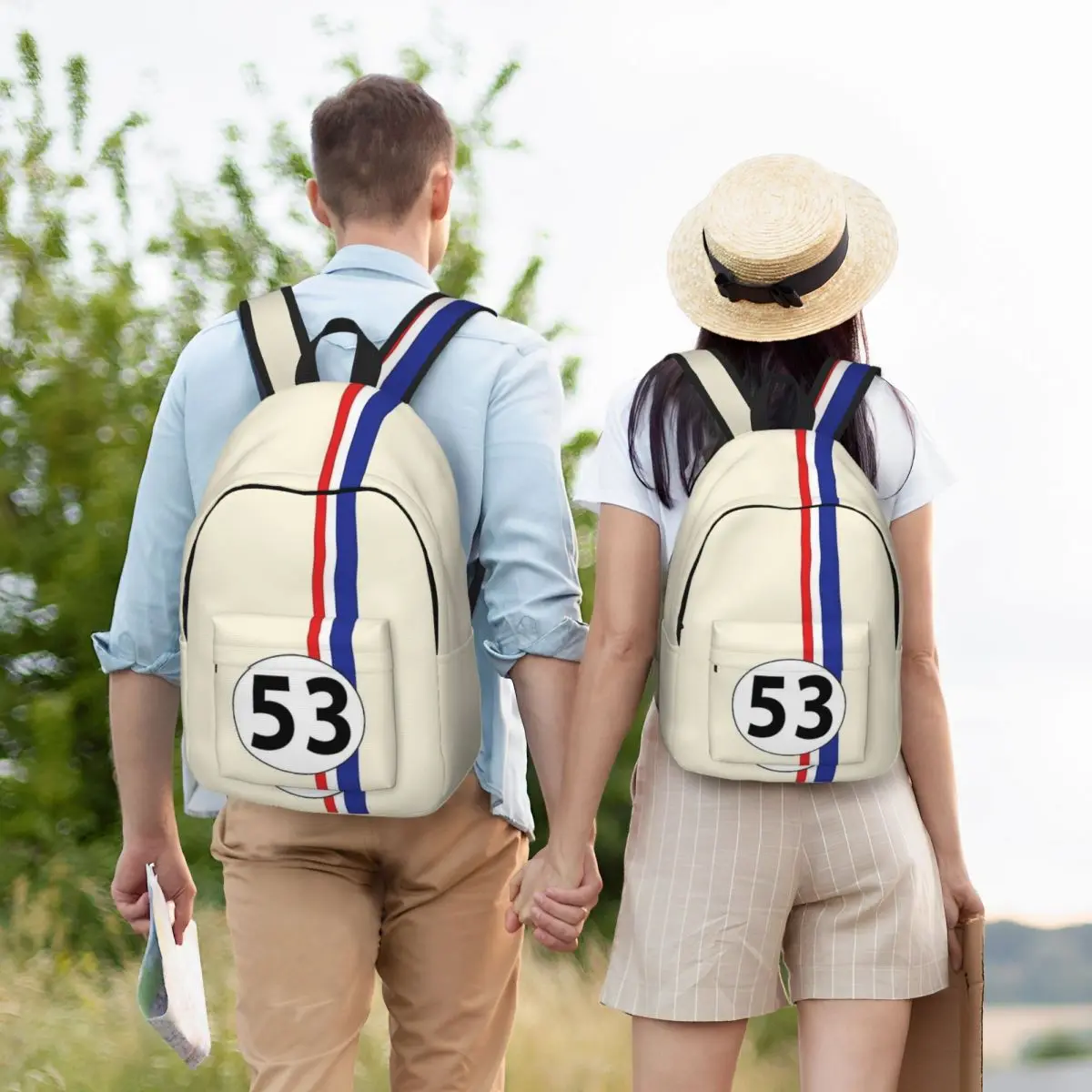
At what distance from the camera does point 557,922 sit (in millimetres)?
1825

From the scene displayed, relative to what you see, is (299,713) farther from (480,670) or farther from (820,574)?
(820,574)

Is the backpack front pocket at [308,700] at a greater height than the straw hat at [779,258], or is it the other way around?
the straw hat at [779,258]

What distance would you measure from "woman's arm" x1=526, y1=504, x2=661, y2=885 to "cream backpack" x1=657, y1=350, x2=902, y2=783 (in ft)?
0.25

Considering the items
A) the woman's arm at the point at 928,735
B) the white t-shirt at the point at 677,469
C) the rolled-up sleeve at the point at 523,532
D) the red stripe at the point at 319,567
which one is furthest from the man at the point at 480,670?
the woman's arm at the point at 928,735

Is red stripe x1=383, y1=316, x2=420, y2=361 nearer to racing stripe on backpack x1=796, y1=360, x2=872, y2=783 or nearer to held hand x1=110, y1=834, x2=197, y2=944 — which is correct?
racing stripe on backpack x1=796, y1=360, x2=872, y2=783

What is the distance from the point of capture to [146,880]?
2.07 meters

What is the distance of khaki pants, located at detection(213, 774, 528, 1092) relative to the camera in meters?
1.83

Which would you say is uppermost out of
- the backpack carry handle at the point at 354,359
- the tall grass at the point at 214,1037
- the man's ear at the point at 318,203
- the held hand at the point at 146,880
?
the man's ear at the point at 318,203

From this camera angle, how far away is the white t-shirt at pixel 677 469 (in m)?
1.76

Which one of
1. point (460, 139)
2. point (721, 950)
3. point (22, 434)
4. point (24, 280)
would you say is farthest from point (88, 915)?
point (721, 950)

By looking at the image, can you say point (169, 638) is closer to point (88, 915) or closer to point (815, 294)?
point (815, 294)

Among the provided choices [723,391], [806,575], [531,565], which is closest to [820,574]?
[806,575]

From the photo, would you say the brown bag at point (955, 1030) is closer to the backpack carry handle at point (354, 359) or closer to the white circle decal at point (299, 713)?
the white circle decal at point (299, 713)

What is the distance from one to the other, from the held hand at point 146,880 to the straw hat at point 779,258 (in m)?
1.05
